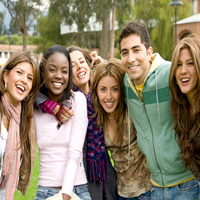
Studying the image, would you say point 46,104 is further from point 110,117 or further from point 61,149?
point 110,117

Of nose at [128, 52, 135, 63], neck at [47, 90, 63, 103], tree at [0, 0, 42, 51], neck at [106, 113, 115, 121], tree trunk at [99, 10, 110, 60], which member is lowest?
neck at [106, 113, 115, 121]

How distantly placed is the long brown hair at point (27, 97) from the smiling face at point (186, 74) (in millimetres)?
1420

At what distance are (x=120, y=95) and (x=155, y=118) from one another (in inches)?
22.0

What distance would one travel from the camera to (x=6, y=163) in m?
3.01

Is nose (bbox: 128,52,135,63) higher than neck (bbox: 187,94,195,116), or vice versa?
nose (bbox: 128,52,135,63)

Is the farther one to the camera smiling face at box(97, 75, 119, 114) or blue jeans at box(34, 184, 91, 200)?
smiling face at box(97, 75, 119, 114)

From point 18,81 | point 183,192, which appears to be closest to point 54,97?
point 18,81

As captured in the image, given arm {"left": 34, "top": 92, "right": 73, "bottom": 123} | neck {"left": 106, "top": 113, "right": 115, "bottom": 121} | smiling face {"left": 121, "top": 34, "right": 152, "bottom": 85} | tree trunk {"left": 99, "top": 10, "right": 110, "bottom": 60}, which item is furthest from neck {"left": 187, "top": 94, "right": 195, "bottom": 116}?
tree trunk {"left": 99, "top": 10, "right": 110, "bottom": 60}

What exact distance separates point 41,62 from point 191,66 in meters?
1.53

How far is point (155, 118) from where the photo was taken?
3.18 metres

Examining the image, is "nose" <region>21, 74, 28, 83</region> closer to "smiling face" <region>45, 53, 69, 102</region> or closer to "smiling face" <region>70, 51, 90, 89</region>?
"smiling face" <region>45, 53, 69, 102</region>

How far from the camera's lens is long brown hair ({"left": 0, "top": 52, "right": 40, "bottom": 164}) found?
123 inches

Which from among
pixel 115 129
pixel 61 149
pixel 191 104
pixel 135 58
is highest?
pixel 135 58

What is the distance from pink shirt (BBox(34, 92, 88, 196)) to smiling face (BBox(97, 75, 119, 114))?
0.40 m
